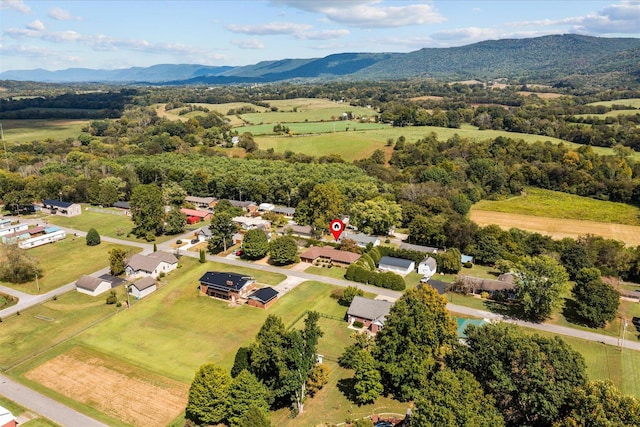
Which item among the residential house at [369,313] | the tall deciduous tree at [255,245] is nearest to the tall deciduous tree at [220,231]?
the tall deciduous tree at [255,245]

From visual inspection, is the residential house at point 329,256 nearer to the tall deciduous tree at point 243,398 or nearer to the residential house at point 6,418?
the tall deciduous tree at point 243,398

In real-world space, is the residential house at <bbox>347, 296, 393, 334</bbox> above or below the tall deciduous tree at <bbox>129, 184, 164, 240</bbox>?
below

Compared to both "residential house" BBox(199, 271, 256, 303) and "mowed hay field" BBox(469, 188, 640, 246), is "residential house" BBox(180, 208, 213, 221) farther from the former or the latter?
"mowed hay field" BBox(469, 188, 640, 246)

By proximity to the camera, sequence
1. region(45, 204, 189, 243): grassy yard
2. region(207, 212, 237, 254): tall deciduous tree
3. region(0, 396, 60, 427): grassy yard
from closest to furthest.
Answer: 1. region(0, 396, 60, 427): grassy yard
2. region(207, 212, 237, 254): tall deciduous tree
3. region(45, 204, 189, 243): grassy yard

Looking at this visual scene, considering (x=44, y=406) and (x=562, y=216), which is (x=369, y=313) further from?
(x=562, y=216)

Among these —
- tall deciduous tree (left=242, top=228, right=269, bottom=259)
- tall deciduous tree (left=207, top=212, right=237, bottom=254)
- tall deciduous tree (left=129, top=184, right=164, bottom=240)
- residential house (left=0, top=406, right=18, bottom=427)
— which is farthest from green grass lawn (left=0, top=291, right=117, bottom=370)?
tall deciduous tree (left=129, top=184, right=164, bottom=240)

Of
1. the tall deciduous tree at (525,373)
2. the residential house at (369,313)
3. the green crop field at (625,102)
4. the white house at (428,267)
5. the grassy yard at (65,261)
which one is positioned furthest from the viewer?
the green crop field at (625,102)

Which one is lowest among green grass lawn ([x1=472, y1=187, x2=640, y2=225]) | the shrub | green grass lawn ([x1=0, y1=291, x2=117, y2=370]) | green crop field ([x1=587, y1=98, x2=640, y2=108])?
green grass lawn ([x1=472, y1=187, x2=640, y2=225])

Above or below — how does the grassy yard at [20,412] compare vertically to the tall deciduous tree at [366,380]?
below

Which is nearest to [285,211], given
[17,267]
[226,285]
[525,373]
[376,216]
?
[376,216]
